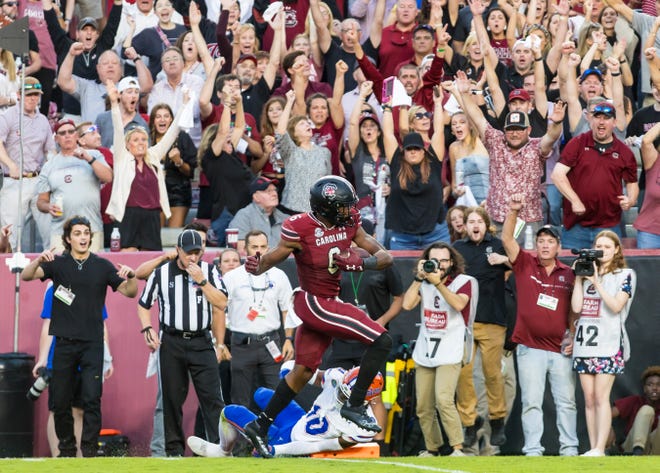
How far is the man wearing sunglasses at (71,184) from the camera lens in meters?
13.4

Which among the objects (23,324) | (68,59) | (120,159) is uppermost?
(68,59)

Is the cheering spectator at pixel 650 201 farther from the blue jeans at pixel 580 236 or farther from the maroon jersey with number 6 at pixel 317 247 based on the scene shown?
the maroon jersey with number 6 at pixel 317 247

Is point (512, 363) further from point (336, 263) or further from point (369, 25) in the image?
point (369, 25)

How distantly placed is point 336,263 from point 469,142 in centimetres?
461

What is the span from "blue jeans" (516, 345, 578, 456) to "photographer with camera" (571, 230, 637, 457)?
0.17 meters

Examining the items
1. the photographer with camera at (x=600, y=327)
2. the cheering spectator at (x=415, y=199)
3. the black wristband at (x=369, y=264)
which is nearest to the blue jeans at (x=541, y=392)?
the photographer with camera at (x=600, y=327)

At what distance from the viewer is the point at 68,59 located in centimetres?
1578

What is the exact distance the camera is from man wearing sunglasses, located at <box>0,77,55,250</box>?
45.6 feet

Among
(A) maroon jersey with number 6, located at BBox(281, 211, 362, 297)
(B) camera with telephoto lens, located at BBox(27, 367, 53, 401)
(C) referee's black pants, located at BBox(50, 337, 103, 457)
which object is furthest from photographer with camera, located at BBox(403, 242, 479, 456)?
(B) camera with telephoto lens, located at BBox(27, 367, 53, 401)

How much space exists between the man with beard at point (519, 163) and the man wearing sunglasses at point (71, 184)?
152 inches

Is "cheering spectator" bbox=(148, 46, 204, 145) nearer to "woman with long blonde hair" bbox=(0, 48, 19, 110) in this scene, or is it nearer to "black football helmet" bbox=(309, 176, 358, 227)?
"woman with long blonde hair" bbox=(0, 48, 19, 110)

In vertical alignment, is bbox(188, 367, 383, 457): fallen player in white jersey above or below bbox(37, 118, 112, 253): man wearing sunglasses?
below

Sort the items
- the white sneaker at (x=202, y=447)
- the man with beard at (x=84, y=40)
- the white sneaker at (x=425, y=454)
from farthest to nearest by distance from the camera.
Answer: the man with beard at (x=84, y=40)
the white sneaker at (x=425, y=454)
the white sneaker at (x=202, y=447)

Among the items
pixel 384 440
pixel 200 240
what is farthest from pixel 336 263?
pixel 384 440
